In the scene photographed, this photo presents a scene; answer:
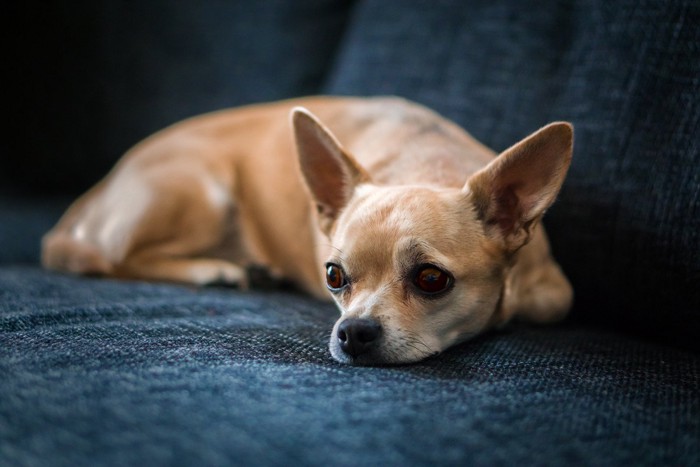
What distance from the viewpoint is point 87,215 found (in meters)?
2.45

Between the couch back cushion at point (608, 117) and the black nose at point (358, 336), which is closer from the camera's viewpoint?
the black nose at point (358, 336)

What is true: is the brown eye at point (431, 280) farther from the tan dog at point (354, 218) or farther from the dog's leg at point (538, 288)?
the dog's leg at point (538, 288)

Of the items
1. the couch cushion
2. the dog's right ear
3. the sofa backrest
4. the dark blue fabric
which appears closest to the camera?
the dark blue fabric

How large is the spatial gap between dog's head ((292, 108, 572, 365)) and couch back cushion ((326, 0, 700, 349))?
0.29 meters

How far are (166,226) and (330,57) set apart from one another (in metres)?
1.11

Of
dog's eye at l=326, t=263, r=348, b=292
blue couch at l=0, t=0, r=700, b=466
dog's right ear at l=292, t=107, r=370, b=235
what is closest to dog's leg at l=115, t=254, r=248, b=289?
blue couch at l=0, t=0, r=700, b=466

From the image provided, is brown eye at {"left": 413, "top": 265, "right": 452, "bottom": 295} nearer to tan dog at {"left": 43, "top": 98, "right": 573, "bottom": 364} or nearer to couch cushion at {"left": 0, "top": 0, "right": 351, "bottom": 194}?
tan dog at {"left": 43, "top": 98, "right": 573, "bottom": 364}

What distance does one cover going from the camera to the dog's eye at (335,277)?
5.41 ft

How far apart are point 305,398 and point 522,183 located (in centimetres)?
78

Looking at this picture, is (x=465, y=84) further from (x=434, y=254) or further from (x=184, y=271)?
(x=184, y=271)

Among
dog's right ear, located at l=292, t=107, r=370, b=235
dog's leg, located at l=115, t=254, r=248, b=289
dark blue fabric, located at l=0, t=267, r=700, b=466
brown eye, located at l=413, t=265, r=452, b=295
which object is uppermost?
dog's right ear, located at l=292, t=107, r=370, b=235

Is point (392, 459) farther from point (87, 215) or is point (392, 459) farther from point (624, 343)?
point (87, 215)

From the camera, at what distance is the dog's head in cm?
144

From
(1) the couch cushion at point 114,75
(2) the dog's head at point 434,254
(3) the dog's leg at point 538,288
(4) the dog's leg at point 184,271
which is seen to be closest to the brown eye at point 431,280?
(2) the dog's head at point 434,254
